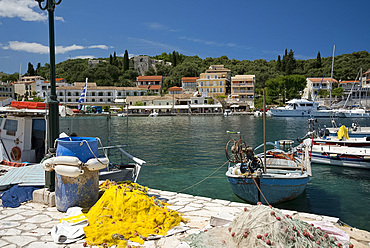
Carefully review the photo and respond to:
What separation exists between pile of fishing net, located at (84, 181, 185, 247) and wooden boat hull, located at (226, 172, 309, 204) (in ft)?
14.9

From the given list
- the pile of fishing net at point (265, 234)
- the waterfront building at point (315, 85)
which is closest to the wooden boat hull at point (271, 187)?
the pile of fishing net at point (265, 234)

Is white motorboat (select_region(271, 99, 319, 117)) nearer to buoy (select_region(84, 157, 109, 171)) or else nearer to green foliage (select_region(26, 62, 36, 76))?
buoy (select_region(84, 157, 109, 171))

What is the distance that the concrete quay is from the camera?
428cm

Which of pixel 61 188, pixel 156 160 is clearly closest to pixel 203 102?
pixel 156 160

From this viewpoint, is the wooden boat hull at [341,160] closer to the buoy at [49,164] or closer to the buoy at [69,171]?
the buoy at [69,171]

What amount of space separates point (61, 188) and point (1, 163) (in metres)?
6.08

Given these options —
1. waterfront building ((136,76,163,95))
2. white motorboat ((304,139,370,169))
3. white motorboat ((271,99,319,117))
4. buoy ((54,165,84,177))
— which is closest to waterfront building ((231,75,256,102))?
white motorboat ((271,99,319,117))

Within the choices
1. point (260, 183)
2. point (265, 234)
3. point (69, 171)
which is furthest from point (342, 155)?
point (69, 171)

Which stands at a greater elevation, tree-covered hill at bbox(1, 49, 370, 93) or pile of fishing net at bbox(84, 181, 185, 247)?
tree-covered hill at bbox(1, 49, 370, 93)

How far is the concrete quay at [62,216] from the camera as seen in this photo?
14.0 ft

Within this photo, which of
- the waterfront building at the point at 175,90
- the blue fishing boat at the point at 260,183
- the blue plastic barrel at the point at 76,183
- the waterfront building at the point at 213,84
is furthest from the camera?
the waterfront building at the point at 175,90

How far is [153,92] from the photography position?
3622 inches

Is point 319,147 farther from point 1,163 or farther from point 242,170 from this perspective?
point 1,163

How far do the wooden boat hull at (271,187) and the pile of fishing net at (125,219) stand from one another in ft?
14.9
